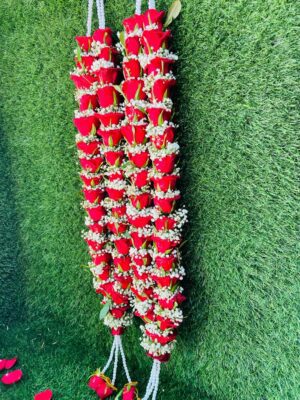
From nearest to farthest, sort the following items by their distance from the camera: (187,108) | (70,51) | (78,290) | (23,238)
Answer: (187,108), (70,51), (78,290), (23,238)

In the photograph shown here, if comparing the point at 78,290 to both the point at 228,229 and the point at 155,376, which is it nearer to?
the point at 155,376

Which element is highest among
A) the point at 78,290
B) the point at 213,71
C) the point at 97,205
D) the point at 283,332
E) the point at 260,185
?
the point at 213,71

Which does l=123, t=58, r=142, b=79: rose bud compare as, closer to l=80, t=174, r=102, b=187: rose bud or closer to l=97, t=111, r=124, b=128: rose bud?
l=97, t=111, r=124, b=128: rose bud

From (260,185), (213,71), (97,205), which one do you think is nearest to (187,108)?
(213,71)

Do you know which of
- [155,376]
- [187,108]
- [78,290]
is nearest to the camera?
[187,108]

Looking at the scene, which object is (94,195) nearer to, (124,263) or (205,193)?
(124,263)

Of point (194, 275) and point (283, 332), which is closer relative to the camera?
point (283, 332)

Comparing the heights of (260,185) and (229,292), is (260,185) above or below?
above
